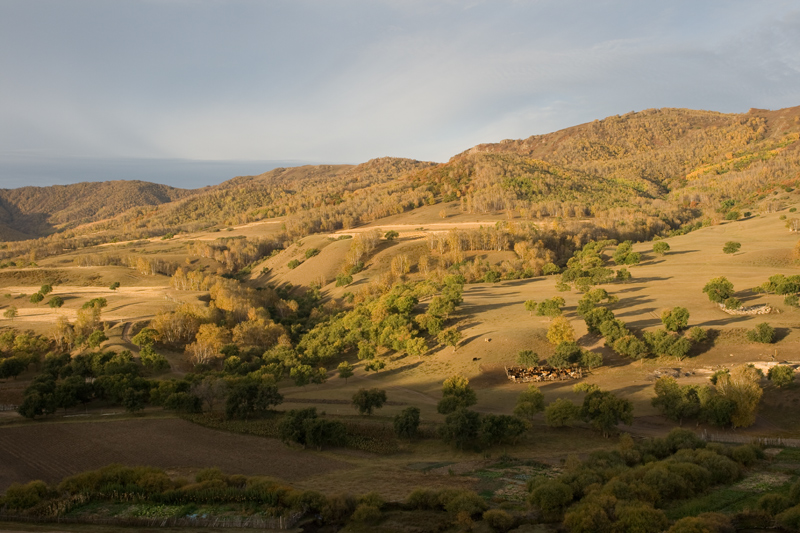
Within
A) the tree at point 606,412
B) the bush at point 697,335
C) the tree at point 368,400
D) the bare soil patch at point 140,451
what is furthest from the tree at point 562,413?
the bush at point 697,335

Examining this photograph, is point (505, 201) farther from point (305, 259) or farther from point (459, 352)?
point (459, 352)

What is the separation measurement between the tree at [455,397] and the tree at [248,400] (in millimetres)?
12004

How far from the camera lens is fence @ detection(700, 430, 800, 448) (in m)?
24.9

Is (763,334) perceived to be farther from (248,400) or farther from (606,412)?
(248,400)

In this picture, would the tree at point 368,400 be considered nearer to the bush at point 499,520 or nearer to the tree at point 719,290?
the bush at point 499,520

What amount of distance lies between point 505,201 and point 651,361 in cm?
10857

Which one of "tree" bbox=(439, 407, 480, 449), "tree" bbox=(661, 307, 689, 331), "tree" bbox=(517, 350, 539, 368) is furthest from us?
"tree" bbox=(661, 307, 689, 331)

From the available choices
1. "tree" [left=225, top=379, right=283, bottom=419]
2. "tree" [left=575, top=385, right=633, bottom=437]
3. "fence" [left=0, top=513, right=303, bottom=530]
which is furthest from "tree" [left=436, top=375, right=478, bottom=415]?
"fence" [left=0, top=513, right=303, bottom=530]

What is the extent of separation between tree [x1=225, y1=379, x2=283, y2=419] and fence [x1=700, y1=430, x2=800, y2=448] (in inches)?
1064

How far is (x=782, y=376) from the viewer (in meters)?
31.1

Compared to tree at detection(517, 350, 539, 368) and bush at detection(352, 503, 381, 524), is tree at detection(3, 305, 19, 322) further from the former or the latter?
bush at detection(352, 503, 381, 524)

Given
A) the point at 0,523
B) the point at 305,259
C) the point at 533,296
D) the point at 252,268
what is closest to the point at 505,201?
the point at 305,259

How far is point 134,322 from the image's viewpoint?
60781 mm

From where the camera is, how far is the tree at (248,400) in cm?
3372
